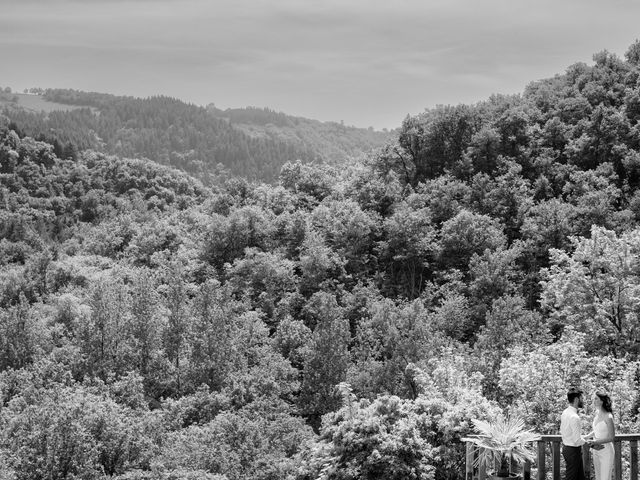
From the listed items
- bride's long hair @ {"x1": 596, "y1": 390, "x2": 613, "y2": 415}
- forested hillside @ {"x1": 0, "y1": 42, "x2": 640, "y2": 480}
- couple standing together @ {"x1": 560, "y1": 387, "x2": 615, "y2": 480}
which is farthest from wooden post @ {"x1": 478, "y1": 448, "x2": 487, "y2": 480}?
forested hillside @ {"x1": 0, "y1": 42, "x2": 640, "y2": 480}

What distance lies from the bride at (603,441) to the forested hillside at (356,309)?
7.37 m

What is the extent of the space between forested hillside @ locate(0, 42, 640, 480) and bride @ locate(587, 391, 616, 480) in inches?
290

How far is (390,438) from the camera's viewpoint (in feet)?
64.6

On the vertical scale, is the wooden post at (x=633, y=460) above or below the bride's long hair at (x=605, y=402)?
below

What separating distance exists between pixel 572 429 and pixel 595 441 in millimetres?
406

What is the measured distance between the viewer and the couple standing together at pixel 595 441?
1182 centimetres

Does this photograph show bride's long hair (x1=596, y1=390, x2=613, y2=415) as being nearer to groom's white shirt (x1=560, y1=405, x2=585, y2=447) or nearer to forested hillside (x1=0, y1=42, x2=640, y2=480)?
groom's white shirt (x1=560, y1=405, x2=585, y2=447)

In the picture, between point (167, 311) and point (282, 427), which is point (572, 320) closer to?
point (282, 427)

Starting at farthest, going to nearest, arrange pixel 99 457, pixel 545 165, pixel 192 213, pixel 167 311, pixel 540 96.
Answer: pixel 192 213 < pixel 540 96 < pixel 545 165 < pixel 167 311 < pixel 99 457

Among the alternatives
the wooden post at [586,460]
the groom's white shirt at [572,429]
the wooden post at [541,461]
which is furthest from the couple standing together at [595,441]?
the wooden post at [541,461]

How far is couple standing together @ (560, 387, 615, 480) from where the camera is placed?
1182 centimetres

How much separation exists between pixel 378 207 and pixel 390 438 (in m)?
55.2

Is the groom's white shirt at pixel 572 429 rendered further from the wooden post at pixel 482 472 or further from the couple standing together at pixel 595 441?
the wooden post at pixel 482 472

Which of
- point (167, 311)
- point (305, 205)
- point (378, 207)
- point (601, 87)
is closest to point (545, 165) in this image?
point (601, 87)
